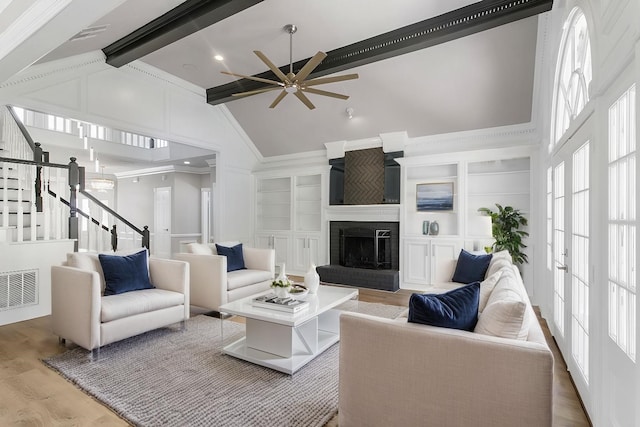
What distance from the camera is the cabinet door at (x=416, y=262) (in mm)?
5539

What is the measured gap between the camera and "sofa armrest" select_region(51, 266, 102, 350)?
2766 millimetres

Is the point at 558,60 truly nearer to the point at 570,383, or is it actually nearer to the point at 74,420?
the point at 570,383

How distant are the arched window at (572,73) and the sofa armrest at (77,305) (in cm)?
395

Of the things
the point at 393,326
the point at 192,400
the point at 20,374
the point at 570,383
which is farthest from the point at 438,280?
the point at 20,374

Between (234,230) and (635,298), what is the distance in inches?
246

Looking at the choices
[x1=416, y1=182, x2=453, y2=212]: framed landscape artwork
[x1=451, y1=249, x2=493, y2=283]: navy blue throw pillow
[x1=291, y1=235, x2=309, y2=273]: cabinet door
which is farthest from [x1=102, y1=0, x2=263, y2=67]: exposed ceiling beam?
[x1=291, y1=235, x2=309, y2=273]: cabinet door

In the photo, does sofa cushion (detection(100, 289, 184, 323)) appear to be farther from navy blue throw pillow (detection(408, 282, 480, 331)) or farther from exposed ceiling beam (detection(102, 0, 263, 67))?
exposed ceiling beam (detection(102, 0, 263, 67))

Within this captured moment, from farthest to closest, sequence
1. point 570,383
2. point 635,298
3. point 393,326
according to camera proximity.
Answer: point 570,383 < point 393,326 < point 635,298

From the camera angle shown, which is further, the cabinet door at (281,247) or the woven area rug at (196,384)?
the cabinet door at (281,247)

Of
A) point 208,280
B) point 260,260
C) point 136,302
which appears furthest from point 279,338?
point 260,260

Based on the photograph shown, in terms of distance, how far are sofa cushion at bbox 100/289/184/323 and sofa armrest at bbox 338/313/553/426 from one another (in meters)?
2.15

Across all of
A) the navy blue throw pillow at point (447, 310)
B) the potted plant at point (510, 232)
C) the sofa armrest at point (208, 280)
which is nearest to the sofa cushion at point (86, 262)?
the sofa armrest at point (208, 280)

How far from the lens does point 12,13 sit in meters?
1.98

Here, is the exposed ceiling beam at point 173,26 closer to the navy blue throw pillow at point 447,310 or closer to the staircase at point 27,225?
the staircase at point 27,225
